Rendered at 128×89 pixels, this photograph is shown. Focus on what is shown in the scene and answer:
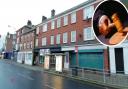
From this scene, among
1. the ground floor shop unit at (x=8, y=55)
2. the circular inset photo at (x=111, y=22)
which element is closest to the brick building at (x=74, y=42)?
the circular inset photo at (x=111, y=22)

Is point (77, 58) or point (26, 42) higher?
point (26, 42)

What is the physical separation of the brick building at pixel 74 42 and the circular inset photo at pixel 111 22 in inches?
470

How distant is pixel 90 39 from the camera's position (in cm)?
2856

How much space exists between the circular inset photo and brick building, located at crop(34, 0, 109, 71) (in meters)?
11.9

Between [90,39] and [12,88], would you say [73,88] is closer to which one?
[12,88]

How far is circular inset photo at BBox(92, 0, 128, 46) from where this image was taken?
13078mm

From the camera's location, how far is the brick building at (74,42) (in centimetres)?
2723

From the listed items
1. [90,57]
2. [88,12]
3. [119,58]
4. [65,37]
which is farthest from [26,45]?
[119,58]

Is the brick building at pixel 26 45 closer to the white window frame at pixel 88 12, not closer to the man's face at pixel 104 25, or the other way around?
the white window frame at pixel 88 12

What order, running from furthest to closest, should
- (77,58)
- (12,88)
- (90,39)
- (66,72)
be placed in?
1. (77,58)
2. (90,39)
3. (66,72)
4. (12,88)

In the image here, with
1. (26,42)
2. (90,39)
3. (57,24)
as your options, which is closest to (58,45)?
(57,24)

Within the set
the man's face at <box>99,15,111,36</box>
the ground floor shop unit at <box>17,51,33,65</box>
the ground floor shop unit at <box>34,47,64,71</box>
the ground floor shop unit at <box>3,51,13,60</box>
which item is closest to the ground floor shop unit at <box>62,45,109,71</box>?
the ground floor shop unit at <box>34,47,64,71</box>

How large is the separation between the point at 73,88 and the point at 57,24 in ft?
80.1

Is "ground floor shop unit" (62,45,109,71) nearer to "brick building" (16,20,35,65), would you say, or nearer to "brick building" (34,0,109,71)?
"brick building" (34,0,109,71)
